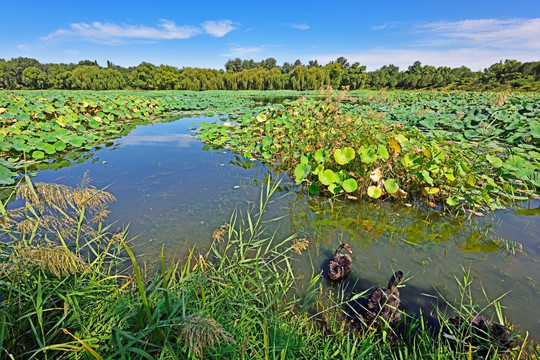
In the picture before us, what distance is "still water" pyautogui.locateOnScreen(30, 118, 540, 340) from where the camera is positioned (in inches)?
79.7

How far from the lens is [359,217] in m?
3.13

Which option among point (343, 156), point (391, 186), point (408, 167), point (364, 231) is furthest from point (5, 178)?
point (408, 167)

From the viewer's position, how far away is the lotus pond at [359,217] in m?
2.10

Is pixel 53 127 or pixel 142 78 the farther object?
pixel 142 78

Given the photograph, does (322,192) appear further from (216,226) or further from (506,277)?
(506,277)

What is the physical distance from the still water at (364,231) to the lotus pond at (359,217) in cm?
1

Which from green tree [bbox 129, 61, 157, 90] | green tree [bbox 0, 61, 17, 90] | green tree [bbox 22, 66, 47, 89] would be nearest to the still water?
green tree [bbox 129, 61, 157, 90]

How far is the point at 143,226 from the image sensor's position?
282cm

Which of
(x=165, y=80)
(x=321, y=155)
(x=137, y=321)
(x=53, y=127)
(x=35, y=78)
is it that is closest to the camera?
(x=137, y=321)

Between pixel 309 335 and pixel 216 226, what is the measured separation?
1.67 m

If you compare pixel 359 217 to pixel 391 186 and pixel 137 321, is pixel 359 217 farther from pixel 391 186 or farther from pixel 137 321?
pixel 137 321

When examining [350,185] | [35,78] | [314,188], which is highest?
[35,78]

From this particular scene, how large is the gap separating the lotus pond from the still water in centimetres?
1

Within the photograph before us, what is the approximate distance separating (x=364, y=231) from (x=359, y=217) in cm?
33
